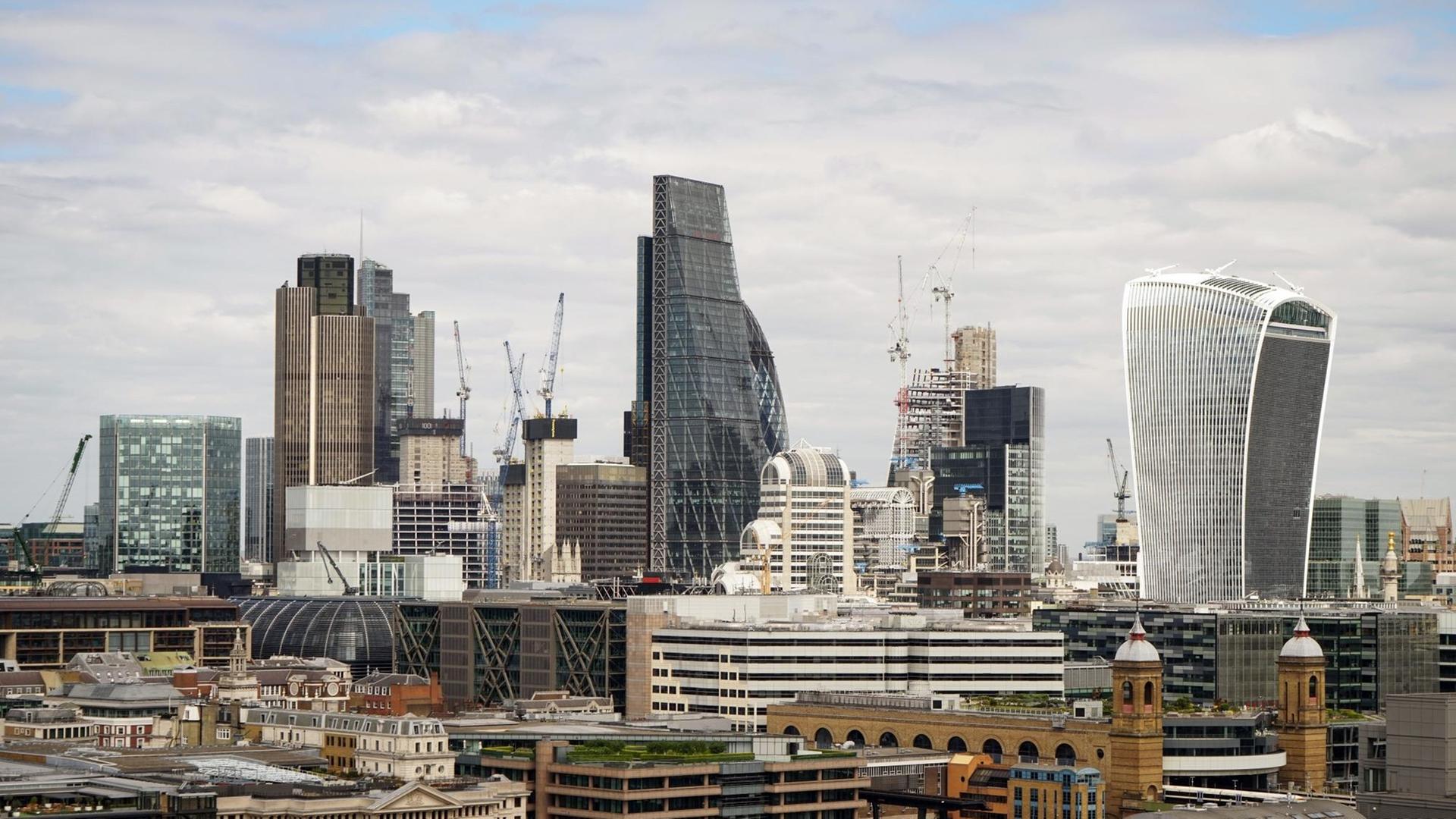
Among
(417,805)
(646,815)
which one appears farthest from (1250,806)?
(417,805)

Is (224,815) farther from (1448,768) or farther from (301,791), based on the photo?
(1448,768)

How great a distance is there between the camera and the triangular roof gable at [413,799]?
182500 millimetres

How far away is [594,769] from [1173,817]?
45.9 meters

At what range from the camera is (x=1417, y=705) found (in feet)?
589

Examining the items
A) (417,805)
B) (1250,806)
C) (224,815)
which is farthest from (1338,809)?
(224,815)

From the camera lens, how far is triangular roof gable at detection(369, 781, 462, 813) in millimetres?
182500

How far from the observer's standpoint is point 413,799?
185375mm

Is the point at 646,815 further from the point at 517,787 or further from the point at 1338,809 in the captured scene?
the point at 1338,809

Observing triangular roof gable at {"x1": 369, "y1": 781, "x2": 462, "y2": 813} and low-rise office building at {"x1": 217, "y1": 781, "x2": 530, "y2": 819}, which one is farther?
triangular roof gable at {"x1": 369, "y1": 781, "x2": 462, "y2": 813}

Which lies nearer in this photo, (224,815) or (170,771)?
(224,815)

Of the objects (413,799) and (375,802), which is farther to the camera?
(413,799)

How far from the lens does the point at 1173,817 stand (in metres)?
180

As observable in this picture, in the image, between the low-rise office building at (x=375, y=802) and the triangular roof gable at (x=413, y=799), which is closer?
the low-rise office building at (x=375, y=802)

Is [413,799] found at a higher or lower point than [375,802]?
lower
